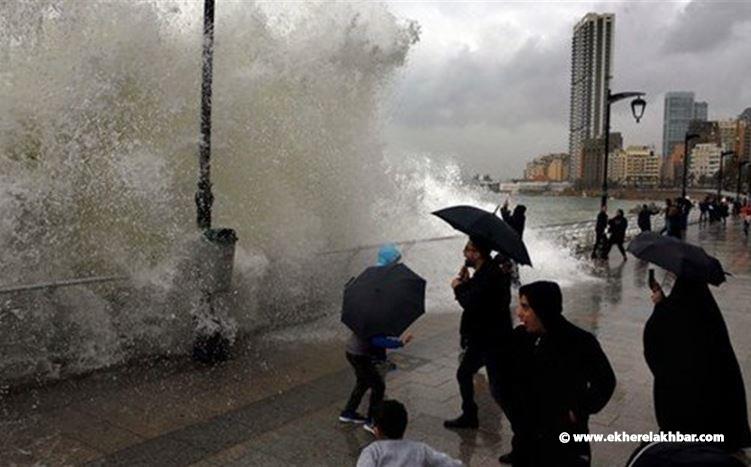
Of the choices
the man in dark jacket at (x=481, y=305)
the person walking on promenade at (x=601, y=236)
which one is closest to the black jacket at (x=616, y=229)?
the person walking on promenade at (x=601, y=236)

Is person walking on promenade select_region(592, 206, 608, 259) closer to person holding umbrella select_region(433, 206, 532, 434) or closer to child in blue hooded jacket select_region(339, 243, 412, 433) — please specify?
person holding umbrella select_region(433, 206, 532, 434)

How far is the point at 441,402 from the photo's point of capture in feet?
18.6

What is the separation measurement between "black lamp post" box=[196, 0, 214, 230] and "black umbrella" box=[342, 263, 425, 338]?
103 inches

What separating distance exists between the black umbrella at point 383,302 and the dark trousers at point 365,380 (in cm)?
54

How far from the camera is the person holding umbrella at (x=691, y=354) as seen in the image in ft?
12.6

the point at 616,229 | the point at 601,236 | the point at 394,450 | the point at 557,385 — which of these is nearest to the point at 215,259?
the point at 394,450

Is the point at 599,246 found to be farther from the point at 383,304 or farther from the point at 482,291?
the point at 383,304

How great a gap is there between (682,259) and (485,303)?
4.57 ft

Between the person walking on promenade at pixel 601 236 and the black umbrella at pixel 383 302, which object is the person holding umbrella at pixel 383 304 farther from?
the person walking on promenade at pixel 601 236

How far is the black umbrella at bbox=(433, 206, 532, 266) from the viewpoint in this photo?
477cm

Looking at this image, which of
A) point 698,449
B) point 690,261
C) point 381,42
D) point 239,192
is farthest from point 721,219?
point 698,449

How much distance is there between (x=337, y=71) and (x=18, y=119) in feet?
18.6

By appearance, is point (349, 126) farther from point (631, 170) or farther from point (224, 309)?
point (631, 170)

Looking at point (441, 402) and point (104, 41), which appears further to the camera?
point (104, 41)
